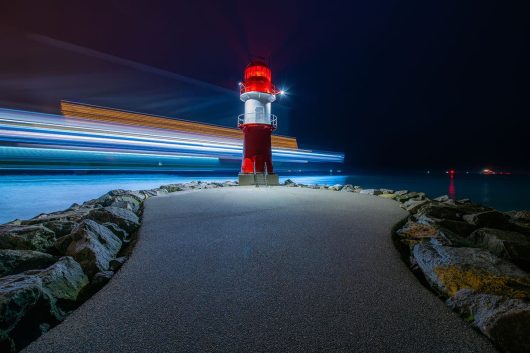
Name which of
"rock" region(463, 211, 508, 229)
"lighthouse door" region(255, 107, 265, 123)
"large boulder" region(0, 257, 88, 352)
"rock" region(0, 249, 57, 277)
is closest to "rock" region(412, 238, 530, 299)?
"rock" region(463, 211, 508, 229)

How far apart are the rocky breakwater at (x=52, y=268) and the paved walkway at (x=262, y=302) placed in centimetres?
17

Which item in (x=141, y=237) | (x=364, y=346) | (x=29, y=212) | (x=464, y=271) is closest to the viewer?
(x=364, y=346)

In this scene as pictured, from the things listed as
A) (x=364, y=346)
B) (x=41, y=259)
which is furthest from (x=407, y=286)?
(x=41, y=259)

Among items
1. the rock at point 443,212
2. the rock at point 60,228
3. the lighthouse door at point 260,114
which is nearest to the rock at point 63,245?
the rock at point 60,228

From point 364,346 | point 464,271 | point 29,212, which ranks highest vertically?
point 464,271

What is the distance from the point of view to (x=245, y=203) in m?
5.93

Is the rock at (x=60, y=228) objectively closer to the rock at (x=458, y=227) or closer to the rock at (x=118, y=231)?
the rock at (x=118, y=231)

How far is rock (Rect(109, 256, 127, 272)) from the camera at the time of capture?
2629 mm

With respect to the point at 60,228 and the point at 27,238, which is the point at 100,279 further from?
the point at 60,228

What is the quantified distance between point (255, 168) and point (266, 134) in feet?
5.43

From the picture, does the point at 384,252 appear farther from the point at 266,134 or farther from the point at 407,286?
the point at 266,134

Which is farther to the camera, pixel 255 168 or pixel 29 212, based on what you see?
pixel 29 212

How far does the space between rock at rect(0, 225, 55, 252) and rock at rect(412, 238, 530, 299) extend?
446cm

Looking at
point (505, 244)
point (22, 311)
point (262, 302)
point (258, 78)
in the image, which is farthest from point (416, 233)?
point (258, 78)
